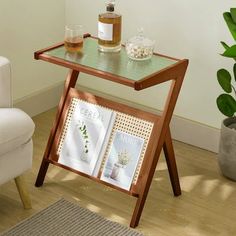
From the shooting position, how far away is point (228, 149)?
2.90 metres

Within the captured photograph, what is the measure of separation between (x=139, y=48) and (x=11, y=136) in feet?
2.15

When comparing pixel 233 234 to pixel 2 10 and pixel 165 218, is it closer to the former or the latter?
pixel 165 218

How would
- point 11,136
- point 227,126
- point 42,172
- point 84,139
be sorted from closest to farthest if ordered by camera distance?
point 11,136
point 84,139
point 42,172
point 227,126

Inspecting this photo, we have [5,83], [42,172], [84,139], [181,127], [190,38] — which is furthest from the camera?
[181,127]

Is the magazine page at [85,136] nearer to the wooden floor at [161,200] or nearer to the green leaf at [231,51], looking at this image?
the wooden floor at [161,200]

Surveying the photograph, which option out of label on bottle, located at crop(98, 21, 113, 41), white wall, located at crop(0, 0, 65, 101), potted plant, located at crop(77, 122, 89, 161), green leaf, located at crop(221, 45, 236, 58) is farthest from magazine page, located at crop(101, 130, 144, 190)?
white wall, located at crop(0, 0, 65, 101)

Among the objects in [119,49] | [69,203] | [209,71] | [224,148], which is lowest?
[69,203]

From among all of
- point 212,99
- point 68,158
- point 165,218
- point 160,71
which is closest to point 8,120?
point 68,158

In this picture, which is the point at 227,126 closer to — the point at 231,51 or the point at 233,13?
the point at 231,51

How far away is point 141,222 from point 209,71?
0.93m

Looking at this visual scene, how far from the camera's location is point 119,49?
2.69 meters

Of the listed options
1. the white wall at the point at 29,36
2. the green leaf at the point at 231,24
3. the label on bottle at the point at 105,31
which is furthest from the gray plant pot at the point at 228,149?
the white wall at the point at 29,36

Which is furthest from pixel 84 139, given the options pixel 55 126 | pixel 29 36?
pixel 29 36

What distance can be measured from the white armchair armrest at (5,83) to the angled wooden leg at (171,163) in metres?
0.70
